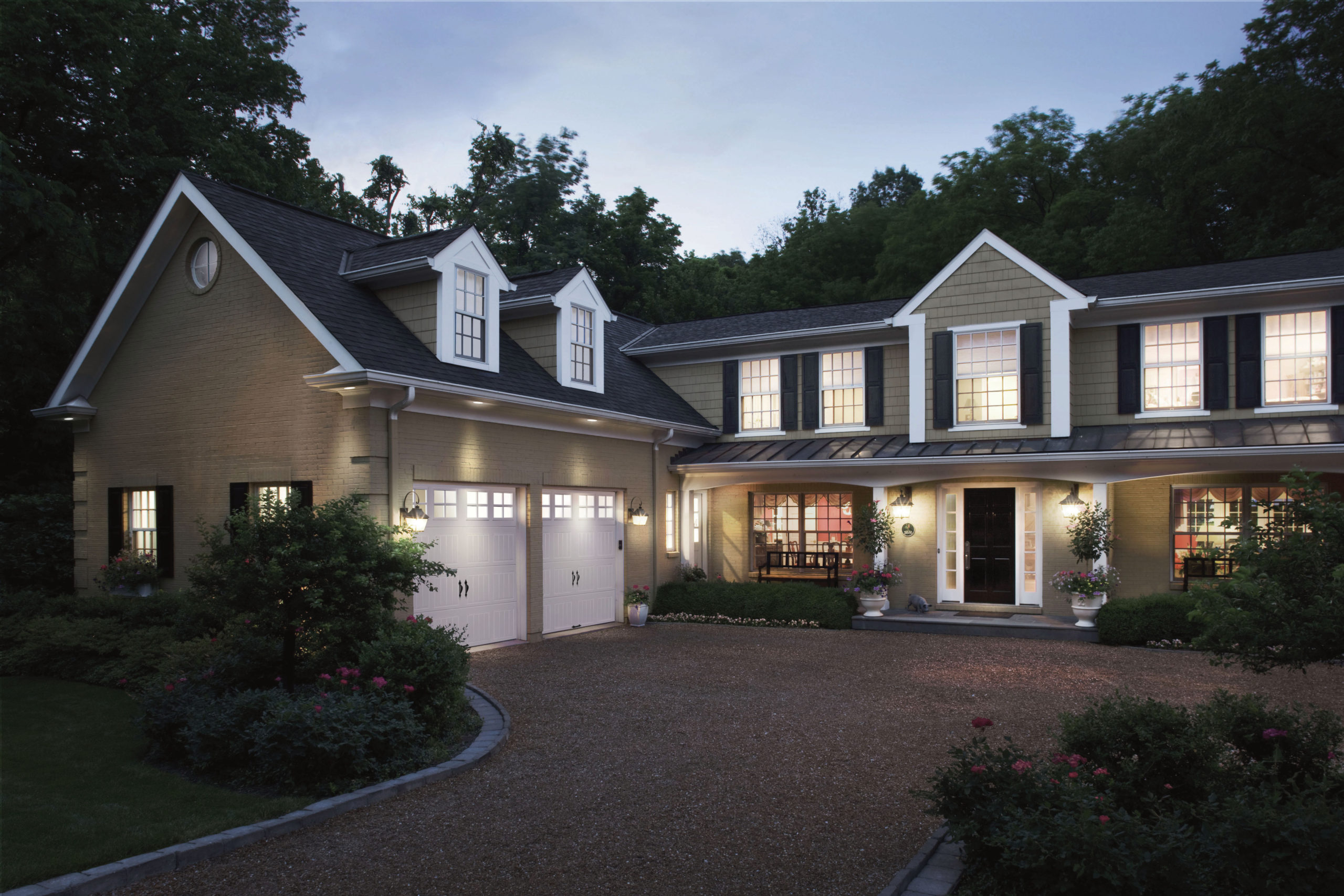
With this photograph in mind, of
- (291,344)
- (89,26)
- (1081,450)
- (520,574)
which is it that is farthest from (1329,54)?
(89,26)

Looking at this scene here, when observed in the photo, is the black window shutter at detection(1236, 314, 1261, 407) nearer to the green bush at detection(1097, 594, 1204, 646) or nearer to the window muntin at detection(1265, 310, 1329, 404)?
the window muntin at detection(1265, 310, 1329, 404)

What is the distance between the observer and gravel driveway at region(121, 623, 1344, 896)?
4941mm

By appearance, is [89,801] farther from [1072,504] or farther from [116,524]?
[1072,504]

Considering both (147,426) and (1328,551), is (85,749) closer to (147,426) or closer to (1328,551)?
(147,426)

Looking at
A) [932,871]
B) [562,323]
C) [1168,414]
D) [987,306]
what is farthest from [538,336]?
[932,871]

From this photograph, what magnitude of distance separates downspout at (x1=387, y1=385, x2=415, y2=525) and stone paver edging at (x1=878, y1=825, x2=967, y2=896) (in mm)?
8147

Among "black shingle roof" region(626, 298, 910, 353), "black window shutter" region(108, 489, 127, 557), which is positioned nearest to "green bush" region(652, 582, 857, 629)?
"black shingle roof" region(626, 298, 910, 353)

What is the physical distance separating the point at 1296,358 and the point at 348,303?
15379 millimetres

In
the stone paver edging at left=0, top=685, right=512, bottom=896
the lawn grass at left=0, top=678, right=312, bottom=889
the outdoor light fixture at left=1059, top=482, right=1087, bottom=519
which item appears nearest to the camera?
the stone paver edging at left=0, top=685, right=512, bottom=896

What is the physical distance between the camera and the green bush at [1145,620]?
520 inches

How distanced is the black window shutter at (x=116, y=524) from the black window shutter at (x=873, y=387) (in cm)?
1342

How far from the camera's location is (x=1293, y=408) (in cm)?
1449

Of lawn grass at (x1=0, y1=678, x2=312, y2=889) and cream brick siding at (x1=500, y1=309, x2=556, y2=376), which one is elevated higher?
cream brick siding at (x1=500, y1=309, x2=556, y2=376)

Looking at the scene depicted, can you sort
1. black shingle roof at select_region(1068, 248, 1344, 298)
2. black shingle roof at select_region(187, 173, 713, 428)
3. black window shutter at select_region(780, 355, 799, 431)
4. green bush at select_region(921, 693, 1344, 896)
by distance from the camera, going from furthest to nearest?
black window shutter at select_region(780, 355, 799, 431) < black shingle roof at select_region(1068, 248, 1344, 298) < black shingle roof at select_region(187, 173, 713, 428) < green bush at select_region(921, 693, 1344, 896)
